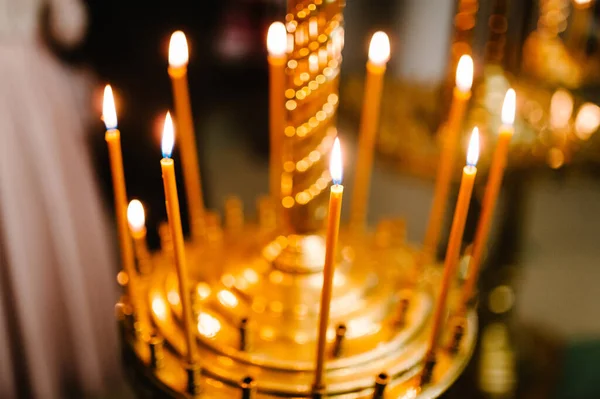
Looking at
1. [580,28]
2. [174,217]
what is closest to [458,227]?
[174,217]

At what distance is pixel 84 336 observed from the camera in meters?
1.08

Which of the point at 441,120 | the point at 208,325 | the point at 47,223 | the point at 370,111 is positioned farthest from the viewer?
the point at 47,223

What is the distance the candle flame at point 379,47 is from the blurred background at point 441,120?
0.24 m

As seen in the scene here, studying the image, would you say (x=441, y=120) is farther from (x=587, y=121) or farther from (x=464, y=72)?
(x=464, y=72)

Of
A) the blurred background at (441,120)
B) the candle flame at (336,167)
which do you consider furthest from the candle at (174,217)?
the blurred background at (441,120)

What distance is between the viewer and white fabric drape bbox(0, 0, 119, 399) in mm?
965

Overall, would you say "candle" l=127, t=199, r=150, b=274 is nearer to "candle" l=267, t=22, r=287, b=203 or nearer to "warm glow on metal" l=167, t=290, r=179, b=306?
"warm glow on metal" l=167, t=290, r=179, b=306

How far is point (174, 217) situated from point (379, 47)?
26cm

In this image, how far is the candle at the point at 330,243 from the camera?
35cm

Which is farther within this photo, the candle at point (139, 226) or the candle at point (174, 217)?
the candle at point (139, 226)

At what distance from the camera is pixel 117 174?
1.44 feet

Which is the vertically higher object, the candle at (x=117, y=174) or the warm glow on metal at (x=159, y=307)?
the candle at (x=117, y=174)

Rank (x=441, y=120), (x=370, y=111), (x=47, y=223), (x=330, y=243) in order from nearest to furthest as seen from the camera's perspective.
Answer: (x=330, y=243) < (x=370, y=111) < (x=441, y=120) < (x=47, y=223)

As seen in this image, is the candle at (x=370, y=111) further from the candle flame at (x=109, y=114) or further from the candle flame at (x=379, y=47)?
the candle flame at (x=109, y=114)
